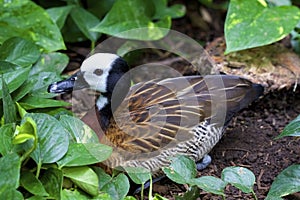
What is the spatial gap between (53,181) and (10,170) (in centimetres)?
25

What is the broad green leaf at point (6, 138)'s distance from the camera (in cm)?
271

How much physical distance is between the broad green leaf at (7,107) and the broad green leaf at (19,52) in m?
0.55

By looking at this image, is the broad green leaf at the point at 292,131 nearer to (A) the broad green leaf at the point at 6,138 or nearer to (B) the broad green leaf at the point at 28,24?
(A) the broad green leaf at the point at 6,138

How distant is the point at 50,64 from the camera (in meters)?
3.71

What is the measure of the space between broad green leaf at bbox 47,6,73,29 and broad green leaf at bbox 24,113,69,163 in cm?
137

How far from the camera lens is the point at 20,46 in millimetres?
3533

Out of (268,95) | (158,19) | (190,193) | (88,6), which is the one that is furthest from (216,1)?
(190,193)

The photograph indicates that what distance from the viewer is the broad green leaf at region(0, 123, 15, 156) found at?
2713mm

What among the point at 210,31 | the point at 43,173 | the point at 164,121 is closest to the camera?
the point at 43,173

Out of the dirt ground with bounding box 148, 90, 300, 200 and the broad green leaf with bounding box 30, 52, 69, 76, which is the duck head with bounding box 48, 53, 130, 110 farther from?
the dirt ground with bounding box 148, 90, 300, 200

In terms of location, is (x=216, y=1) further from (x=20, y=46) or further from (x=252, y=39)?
(x=20, y=46)

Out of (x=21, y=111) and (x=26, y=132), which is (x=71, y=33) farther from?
(x=26, y=132)

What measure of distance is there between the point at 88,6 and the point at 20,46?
42.1 inches

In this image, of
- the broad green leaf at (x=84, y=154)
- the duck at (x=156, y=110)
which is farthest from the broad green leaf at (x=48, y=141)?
the duck at (x=156, y=110)
